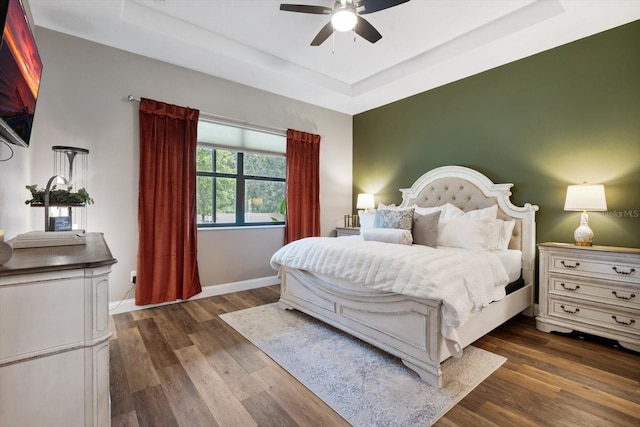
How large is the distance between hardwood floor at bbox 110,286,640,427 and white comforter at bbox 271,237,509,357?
41cm

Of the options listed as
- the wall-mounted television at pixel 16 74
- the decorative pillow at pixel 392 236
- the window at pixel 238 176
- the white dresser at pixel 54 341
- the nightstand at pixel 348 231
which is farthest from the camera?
the nightstand at pixel 348 231

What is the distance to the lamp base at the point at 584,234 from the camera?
2.61m

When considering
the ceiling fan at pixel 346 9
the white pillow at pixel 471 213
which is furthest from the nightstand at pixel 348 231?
the ceiling fan at pixel 346 9

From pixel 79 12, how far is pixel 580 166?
476 centimetres

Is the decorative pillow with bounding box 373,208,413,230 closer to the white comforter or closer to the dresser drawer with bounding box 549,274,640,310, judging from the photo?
the white comforter

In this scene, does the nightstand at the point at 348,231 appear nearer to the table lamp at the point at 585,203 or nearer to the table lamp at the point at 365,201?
the table lamp at the point at 365,201

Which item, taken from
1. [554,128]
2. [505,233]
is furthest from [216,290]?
[554,128]

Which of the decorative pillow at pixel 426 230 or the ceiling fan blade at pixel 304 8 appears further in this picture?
the decorative pillow at pixel 426 230

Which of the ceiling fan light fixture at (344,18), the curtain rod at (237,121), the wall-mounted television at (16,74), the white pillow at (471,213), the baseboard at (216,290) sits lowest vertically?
the baseboard at (216,290)

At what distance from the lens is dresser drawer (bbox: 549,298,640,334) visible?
2299 millimetres

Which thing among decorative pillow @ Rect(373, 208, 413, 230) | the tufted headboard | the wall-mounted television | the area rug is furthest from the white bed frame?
A: the wall-mounted television

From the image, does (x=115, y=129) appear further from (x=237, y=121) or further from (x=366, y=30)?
(x=366, y=30)

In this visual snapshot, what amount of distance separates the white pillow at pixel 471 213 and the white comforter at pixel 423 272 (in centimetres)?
78

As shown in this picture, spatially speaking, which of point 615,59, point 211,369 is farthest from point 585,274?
point 211,369
